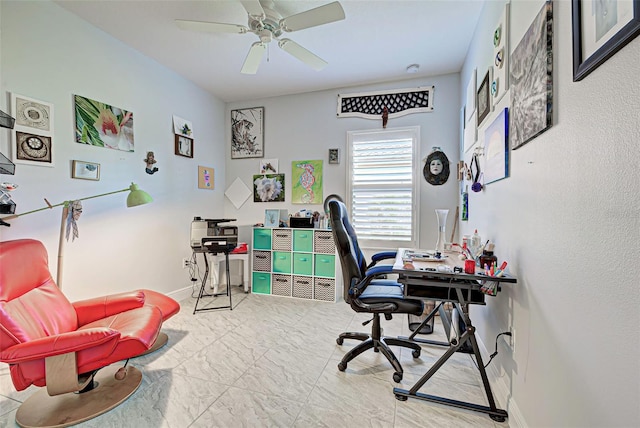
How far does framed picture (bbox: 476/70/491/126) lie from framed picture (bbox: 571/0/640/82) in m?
1.12

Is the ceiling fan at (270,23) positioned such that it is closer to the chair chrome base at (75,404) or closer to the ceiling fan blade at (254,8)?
the ceiling fan blade at (254,8)

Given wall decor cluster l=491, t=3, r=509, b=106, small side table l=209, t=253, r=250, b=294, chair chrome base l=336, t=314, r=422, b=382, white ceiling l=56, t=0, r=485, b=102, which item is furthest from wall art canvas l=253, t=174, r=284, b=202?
wall decor cluster l=491, t=3, r=509, b=106

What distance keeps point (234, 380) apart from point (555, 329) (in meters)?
1.78

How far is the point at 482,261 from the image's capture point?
Answer: 64.1 inches

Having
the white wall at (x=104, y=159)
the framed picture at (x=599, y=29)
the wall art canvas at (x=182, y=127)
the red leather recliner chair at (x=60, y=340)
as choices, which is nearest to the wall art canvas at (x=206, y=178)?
the white wall at (x=104, y=159)

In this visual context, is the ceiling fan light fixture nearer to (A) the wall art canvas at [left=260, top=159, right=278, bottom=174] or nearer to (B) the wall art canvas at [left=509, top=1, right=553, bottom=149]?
(B) the wall art canvas at [left=509, top=1, right=553, bottom=149]

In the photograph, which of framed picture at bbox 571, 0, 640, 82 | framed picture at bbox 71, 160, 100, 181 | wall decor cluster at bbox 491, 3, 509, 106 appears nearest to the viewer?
framed picture at bbox 571, 0, 640, 82

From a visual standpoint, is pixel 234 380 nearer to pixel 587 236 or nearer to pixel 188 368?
pixel 188 368

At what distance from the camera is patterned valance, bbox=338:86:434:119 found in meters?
3.48

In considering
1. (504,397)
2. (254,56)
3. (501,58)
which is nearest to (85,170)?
(254,56)

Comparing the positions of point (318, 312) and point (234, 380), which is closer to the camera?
point (234, 380)

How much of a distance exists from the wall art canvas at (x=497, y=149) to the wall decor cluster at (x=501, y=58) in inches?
6.3

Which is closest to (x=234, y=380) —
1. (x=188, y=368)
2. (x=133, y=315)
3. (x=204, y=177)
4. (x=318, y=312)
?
(x=188, y=368)

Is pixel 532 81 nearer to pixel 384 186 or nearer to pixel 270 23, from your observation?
pixel 270 23
